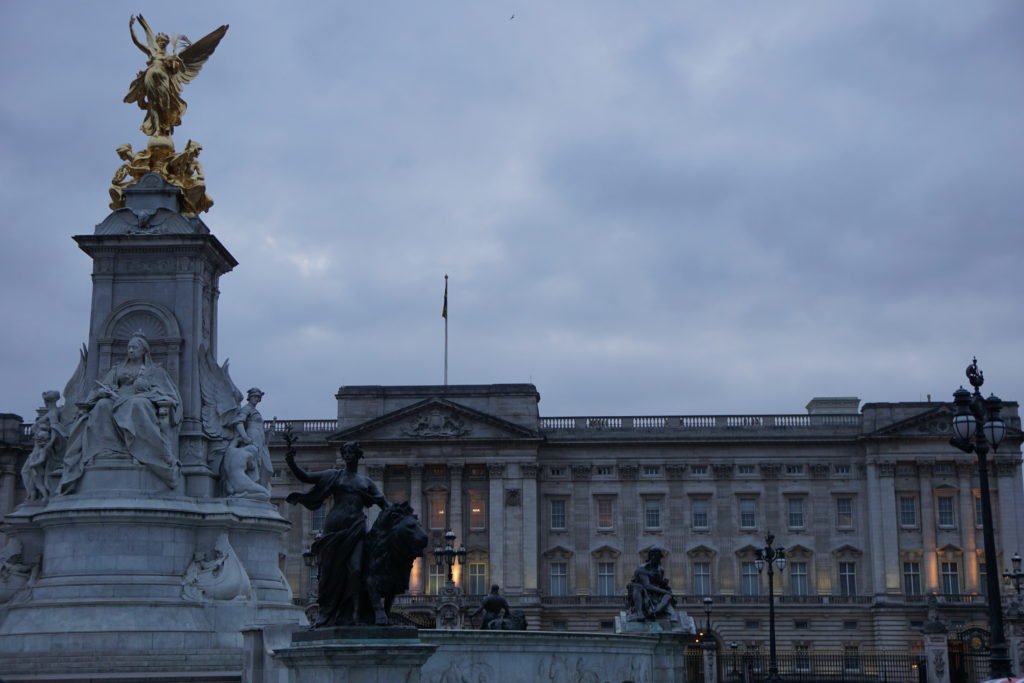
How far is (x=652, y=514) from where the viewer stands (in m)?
85.3

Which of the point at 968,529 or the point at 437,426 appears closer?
the point at 968,529

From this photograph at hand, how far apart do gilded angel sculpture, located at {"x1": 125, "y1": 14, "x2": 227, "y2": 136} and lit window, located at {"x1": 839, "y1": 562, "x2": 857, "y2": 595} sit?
6339 centimetres

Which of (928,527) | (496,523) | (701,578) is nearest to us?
(928,527)

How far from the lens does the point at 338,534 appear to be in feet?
52.0

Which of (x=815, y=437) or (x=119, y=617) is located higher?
(x=815, y=437)

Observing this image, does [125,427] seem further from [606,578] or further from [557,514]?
[606,578]

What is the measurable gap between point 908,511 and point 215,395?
63.8 meters

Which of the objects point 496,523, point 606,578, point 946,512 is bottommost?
point 606,578

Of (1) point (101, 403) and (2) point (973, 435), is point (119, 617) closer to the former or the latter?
(1) point (101, 403)

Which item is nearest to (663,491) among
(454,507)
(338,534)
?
(454,507)

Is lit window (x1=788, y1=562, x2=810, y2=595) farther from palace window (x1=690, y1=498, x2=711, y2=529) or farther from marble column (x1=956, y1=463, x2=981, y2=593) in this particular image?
marble column (x1=956, y1=463, x2=981, y2=593)

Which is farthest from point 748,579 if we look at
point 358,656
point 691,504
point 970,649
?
point 358,656

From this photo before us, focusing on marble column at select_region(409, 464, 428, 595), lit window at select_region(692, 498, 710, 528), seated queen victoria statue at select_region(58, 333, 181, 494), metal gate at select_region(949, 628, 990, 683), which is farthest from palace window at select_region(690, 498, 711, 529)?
seated queen victoria statue at select_region(58, 333, 181, 494)

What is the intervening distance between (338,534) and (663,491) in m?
70.8
